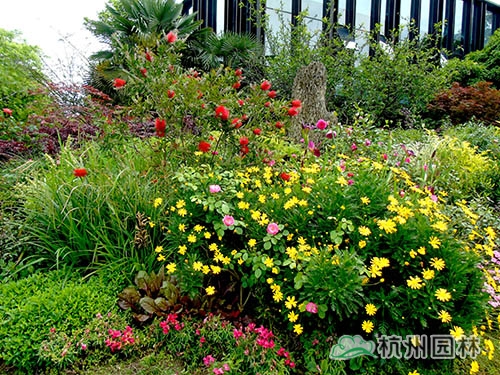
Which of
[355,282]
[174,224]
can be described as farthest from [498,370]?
[174,224]

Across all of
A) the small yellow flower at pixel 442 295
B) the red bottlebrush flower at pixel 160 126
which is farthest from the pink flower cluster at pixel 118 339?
the small yellow flower at pixel 442 295

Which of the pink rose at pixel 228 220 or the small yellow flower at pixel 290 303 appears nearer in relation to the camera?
the small yellow flower at pixel 290 303

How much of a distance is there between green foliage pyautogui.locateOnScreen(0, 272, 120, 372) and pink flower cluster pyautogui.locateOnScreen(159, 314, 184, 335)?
1.26ft

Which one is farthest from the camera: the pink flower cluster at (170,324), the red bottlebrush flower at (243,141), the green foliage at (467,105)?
the green foliage at (467,105)

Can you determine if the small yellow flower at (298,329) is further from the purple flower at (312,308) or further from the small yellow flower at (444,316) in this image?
the small yellow flower at (444,316)

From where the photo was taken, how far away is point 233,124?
9.34 feet

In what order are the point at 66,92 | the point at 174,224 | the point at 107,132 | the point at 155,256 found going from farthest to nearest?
the point at 66,92
the point at 107,132
the point at 155,256
the point at 174,224

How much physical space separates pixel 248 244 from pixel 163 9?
9.03 metres

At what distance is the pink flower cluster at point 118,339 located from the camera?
2.04 metres

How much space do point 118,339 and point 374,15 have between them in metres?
15.2

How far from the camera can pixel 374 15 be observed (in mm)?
14414

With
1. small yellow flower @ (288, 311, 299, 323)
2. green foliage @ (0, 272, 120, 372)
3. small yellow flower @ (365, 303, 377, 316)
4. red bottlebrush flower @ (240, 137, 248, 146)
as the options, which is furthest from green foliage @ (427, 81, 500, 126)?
green foliage @ (0, 272, 120, 372)

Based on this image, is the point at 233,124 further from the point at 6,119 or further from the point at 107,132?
the point at 6,119

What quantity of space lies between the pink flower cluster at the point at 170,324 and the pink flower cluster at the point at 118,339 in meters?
0.17
